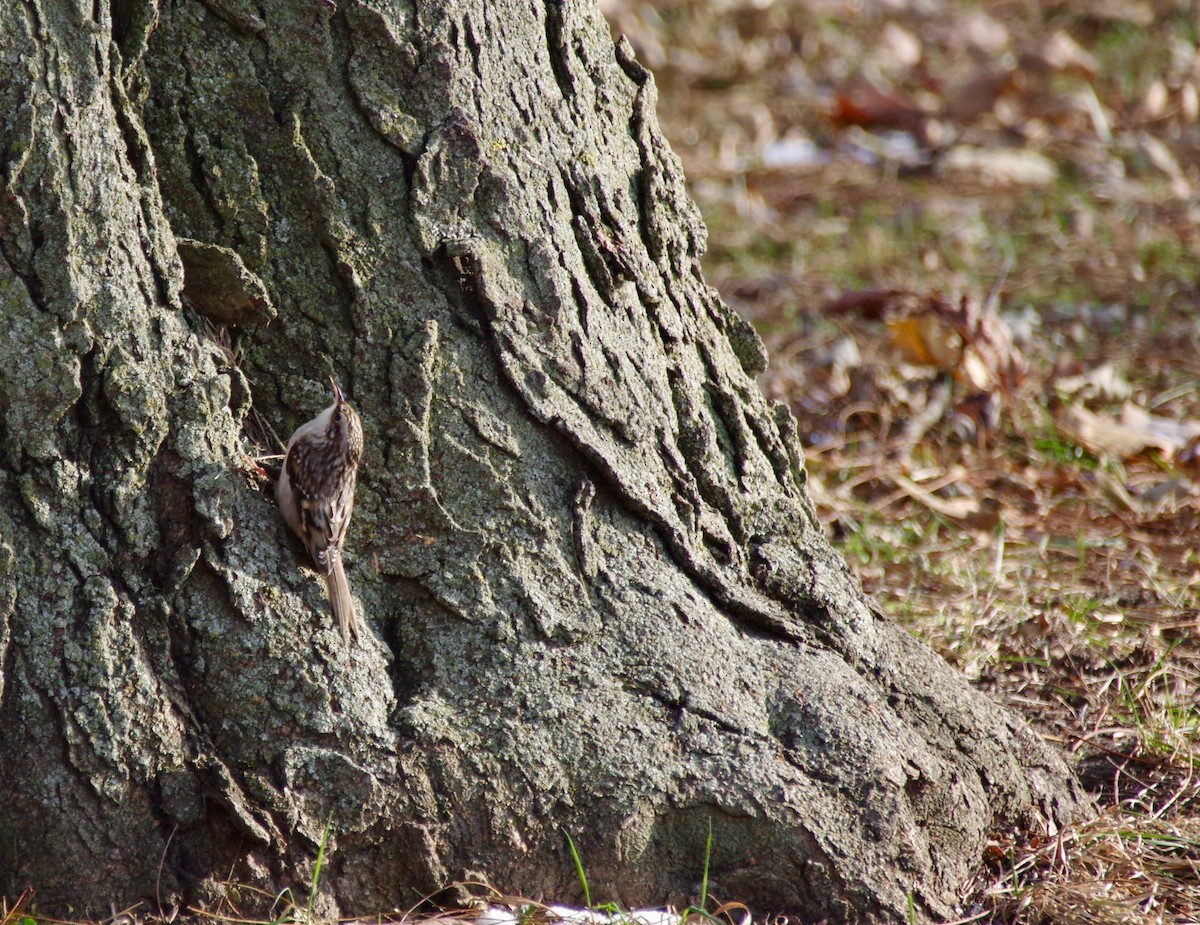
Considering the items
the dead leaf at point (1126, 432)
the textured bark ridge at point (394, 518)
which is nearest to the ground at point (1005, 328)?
the dead leaf at point (1126, 432)

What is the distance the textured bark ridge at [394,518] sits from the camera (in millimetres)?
2496

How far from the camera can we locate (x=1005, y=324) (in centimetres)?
586

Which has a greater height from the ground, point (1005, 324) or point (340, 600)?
point (1005, 324)

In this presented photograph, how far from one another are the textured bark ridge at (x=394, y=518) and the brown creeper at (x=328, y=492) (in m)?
0.05

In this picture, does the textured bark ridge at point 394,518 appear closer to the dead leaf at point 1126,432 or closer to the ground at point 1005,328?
the ground at point 1005,328

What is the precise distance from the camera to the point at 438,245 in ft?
8.85

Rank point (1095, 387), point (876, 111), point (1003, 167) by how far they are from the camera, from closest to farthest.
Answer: point (1095, 387) → point (1003, 167) → point (876, 111)

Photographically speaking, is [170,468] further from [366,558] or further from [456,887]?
[456,887]

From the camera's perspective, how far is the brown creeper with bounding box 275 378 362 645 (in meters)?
2.64

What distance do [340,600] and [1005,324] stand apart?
4.05 m

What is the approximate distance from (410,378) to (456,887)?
1.03 meters

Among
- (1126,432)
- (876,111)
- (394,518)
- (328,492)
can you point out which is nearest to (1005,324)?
(1126,432)

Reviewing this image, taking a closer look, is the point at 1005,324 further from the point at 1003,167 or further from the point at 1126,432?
the point at 1003,167

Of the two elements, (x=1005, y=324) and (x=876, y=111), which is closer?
(x=1005, y=324)
